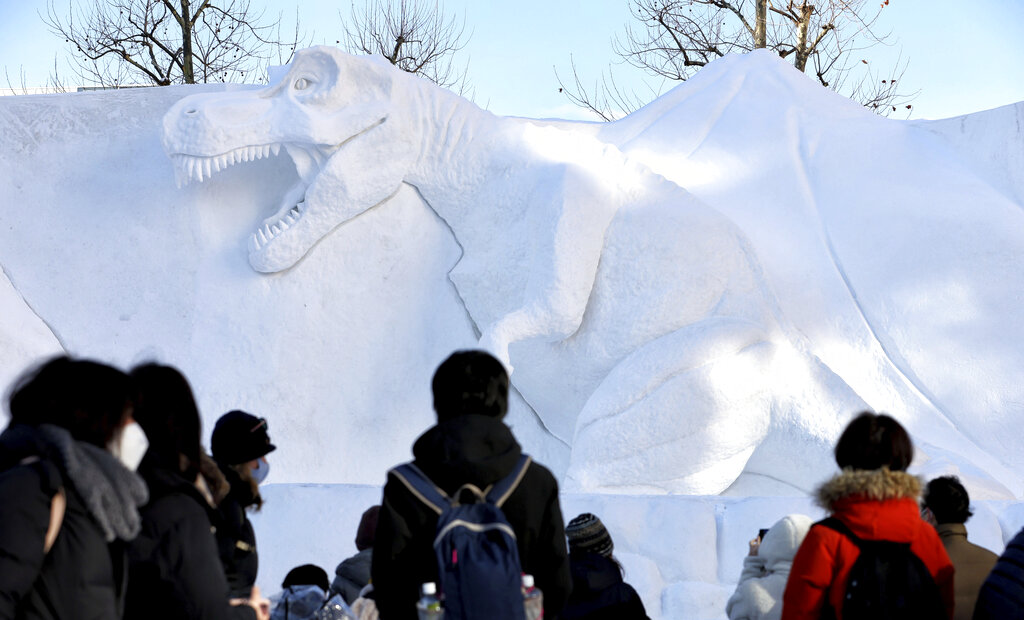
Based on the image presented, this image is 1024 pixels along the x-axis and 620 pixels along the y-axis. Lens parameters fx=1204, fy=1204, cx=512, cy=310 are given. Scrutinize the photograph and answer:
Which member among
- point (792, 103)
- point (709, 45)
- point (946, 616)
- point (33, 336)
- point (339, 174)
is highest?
point (709, 45)

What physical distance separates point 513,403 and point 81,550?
14.9 feet

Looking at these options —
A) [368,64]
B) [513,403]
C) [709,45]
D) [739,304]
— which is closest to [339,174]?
[368,64]

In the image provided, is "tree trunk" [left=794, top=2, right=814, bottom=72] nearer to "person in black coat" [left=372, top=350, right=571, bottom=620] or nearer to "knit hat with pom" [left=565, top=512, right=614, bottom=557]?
"knit hat with pom" [left=565, top=512, right=614, bottom=557]

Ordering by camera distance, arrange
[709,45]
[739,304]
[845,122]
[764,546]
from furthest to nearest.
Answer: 1. [709,45]
2. [845,122]
3. [739,304]
4. [764,546]

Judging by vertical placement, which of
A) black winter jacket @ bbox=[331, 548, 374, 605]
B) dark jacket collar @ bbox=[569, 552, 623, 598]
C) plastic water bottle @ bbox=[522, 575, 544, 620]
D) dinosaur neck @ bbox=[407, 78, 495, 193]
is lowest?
black winter jacket @ bbox=[331, 548, 374, 605]

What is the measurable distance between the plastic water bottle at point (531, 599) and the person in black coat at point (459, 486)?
0.27 ft

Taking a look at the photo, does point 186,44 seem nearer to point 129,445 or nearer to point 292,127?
point 292,127

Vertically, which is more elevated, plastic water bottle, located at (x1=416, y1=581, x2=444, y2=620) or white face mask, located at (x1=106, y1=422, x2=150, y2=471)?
white face mask, located at (x1=106, y1=422, x2=150, y2=471)

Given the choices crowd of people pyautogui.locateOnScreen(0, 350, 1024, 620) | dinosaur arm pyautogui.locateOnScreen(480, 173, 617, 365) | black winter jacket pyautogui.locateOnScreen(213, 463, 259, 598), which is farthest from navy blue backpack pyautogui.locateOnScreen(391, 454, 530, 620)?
dinosaur arm pyautogui.locateOnScreen(480, 173, 617, 365)

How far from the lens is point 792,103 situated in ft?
24.6

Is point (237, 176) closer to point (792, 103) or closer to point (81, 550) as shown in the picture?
point (792, 103)

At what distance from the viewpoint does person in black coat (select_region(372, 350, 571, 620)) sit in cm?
243

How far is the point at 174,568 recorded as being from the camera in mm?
2152

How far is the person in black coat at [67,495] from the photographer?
6.40 ft
